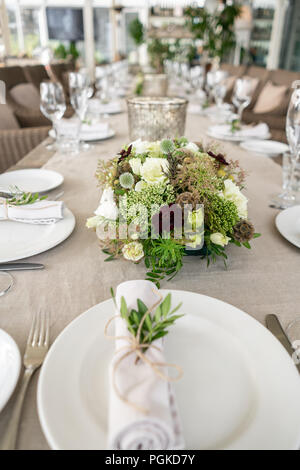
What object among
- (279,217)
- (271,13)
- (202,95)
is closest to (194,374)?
(279,217)

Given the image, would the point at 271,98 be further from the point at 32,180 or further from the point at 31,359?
the point at 31,359

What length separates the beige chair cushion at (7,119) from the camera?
2.15 m

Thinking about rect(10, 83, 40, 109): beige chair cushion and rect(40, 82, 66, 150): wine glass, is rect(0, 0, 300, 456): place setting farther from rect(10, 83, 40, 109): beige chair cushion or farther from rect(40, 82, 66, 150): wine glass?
rect(10, 83, 40, 109): beige chair cushion

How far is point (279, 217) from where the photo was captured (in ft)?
2.67

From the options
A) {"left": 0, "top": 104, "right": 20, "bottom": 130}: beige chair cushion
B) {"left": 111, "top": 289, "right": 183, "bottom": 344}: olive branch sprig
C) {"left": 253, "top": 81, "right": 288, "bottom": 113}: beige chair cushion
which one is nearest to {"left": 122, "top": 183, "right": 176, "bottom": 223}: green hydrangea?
{"left": 111, "top": 289, "right": 183, "bottom": 344}: olive branch sprig

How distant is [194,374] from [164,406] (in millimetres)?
104

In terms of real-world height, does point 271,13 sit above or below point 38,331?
above

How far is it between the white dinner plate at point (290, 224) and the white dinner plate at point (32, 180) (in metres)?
0.64

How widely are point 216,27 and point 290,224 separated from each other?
19.8ft

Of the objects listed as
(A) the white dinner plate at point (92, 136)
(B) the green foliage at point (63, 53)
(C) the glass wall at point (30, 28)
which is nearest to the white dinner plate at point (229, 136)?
(A) the white dinner plate at point (92, 136)

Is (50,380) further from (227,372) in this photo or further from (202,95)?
(202,95)

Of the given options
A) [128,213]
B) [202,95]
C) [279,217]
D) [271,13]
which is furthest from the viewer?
[271,13]

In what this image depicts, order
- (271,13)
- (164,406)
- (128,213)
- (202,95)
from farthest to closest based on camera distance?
1. (271,13)
2. (202,95)
3. (128,213)
4. (164,406)

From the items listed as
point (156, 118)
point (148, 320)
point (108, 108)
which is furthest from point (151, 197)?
point (108, 108)
